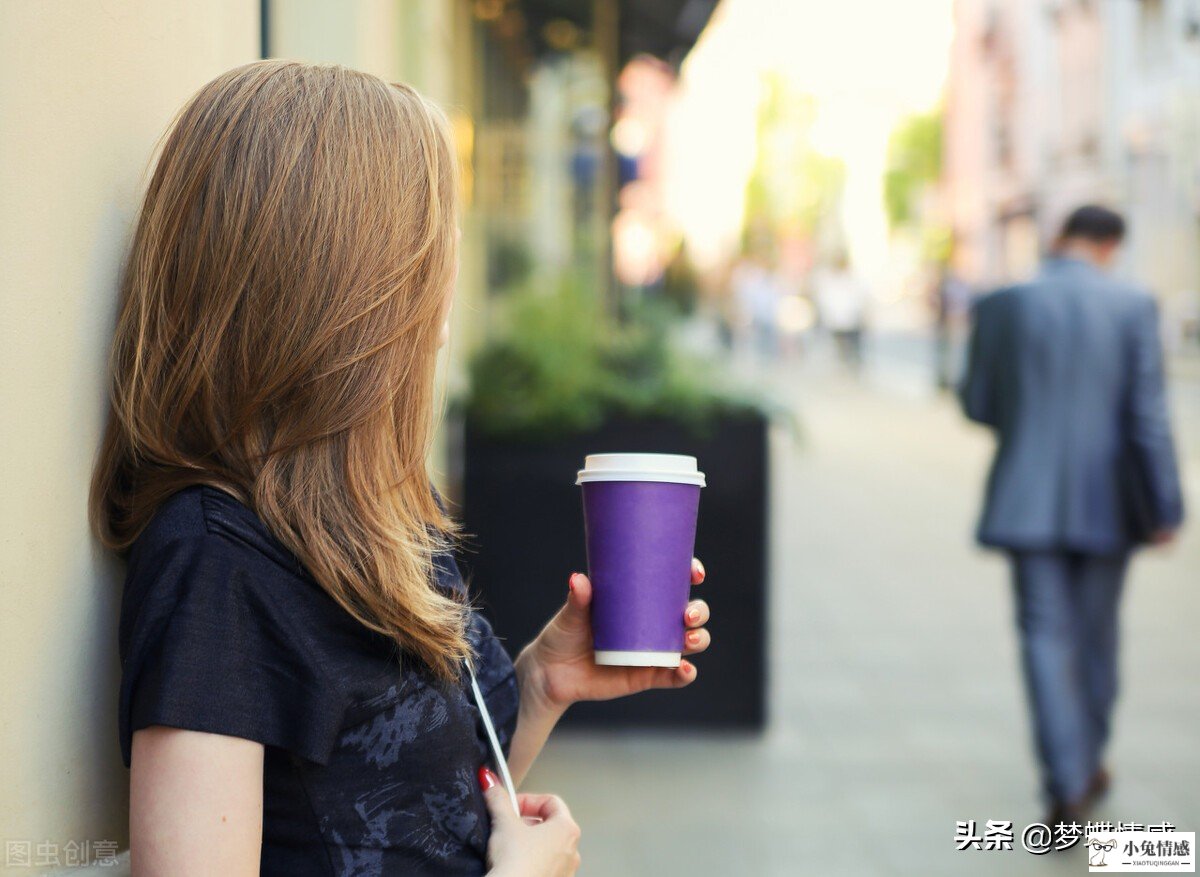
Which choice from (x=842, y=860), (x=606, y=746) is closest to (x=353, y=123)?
(x=842, y=860)

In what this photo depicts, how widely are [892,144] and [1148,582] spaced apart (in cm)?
4611

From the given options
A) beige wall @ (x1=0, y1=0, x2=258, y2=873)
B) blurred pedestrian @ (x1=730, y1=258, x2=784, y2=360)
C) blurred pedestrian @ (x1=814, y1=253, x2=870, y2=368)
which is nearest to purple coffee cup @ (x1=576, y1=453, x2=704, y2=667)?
beige wall @ (x1=0, y1=0, x2=258, y2=873)

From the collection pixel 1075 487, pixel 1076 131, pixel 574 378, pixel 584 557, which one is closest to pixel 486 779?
pixel 1075 487

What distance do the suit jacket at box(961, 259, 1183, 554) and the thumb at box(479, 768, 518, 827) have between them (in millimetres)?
3400

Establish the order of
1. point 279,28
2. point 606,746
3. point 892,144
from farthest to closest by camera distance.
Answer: point 892,144
point 606,746
point 279,28

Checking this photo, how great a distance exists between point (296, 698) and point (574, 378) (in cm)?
421

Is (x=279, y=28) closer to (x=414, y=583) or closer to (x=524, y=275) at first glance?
(x=414, y=583)

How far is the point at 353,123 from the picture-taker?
1454 millimetres

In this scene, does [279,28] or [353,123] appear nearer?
[353,123]

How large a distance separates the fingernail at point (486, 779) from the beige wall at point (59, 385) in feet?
1.48

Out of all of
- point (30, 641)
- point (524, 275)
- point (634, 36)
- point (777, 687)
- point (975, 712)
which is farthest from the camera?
point (634, 36)

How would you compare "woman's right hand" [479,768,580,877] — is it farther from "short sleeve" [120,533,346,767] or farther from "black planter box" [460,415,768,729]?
"black planter box" [460,415,768,729]

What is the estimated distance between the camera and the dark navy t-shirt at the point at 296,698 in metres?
1.27

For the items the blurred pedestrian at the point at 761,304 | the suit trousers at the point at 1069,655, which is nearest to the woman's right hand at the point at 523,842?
the suit trousers at the point at 1069,655
